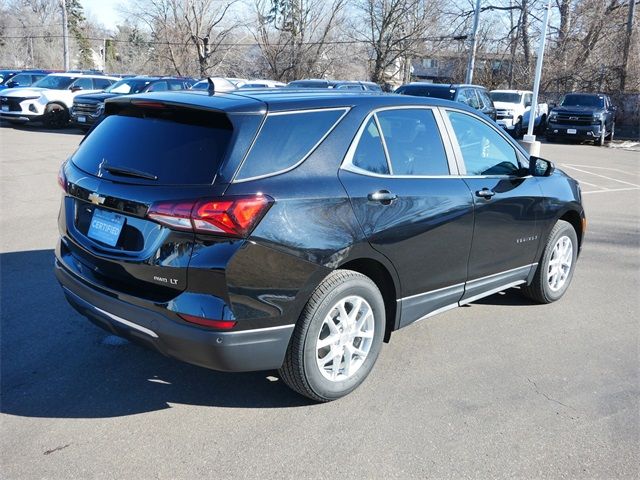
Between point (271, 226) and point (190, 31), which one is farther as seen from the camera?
point (190, 31)

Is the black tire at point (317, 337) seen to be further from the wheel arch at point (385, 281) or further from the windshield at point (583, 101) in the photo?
the windshield at point (583, 101)

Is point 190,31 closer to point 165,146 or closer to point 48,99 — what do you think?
point 48,99

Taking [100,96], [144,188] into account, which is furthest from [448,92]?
[144,188]

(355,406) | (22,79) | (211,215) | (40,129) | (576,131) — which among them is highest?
(22,79)

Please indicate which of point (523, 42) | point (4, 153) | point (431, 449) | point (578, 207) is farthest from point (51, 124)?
point (523, 42)

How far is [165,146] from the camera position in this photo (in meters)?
3.31

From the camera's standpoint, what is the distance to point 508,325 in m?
5.03

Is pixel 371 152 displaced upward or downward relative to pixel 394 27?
downward

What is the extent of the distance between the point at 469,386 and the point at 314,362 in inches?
46.1

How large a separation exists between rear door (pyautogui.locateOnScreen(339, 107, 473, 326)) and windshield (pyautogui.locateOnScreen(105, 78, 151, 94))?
16781mm

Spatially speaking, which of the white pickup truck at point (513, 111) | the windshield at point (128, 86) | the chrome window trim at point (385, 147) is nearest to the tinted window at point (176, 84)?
the windshield at point (128, 86)

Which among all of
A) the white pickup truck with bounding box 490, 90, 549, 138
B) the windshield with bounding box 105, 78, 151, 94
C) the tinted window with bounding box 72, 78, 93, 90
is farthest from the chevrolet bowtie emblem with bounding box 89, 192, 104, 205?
the white pickup truck with bounding box 490, 90, 549, 138

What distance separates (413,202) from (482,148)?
1.14m

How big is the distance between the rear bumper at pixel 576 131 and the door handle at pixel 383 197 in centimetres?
2187
